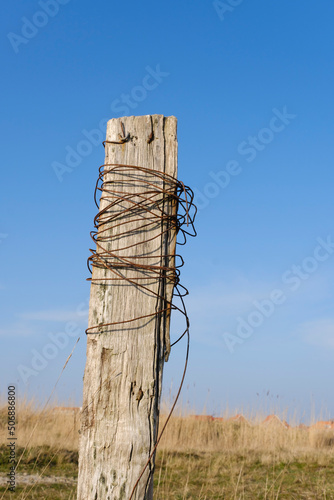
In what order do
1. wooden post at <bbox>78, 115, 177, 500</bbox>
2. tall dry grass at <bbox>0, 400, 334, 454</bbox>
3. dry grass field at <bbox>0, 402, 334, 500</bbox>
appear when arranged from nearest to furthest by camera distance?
1. wooden post at <bbox>78, 115, 177, 500</bbox>
2. dry grass field at <bbox>0, 402, 334, 500</bbox>
3. tall dry grass at <bbox>0, 400, 334, 454</bbox>

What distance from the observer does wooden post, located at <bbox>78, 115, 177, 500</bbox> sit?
208 centimetres

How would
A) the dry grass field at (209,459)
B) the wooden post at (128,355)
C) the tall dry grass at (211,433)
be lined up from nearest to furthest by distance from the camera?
the wooden post at (128,355) → the dry grass field at (209,459) → the tall dry grass at (211,433)

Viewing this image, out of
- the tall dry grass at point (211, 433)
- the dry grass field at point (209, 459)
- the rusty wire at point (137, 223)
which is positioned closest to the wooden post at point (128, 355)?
the rusty wire at point (137, 223)

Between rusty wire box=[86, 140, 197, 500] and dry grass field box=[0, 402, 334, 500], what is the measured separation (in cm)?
228

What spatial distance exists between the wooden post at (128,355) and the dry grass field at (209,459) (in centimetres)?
205

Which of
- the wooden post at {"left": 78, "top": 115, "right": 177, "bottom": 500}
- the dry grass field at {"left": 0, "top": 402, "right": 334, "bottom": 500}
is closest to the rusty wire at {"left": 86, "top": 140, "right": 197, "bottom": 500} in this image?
the wooden post at {"left": 78, "top": 115, "right": 177, "bottom": 500}

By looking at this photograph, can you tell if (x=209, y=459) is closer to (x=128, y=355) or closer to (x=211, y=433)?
(x=211, y=433)

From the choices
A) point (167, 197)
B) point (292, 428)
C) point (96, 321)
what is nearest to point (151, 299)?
point (96, 321)

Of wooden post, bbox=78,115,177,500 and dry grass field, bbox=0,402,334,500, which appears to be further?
dry grass field, bbox=0,402,334,500

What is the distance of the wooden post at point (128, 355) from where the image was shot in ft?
6.82

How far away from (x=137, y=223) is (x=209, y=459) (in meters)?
5.73

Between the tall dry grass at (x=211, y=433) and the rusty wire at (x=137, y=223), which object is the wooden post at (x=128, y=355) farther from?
the tall dry grass at (x=211, y=433)

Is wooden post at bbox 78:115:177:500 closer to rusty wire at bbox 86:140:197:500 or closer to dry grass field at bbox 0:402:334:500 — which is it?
rusty wire at bbox 86:140:197:500

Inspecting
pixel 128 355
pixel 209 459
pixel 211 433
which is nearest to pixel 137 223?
pixel 128 355
